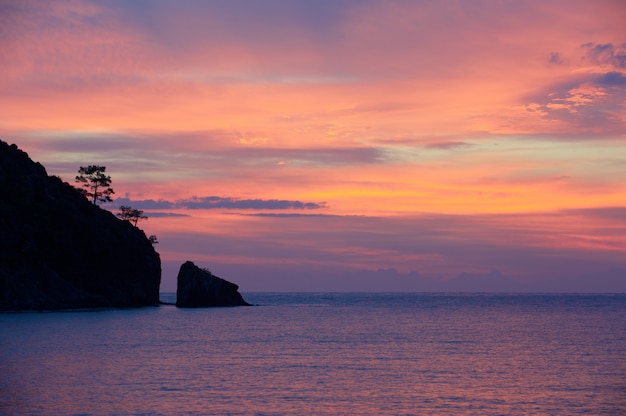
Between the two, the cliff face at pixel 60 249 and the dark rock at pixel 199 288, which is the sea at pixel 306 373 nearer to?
the cliff face at pixel 60 249

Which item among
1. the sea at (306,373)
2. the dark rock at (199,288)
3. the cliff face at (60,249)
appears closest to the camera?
the sea at (306,373)

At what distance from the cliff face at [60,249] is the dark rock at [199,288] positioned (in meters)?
7.99

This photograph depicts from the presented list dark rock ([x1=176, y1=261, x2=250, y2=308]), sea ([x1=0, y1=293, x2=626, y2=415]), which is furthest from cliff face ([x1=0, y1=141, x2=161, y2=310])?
sea ([x1=0, y1=293, x2=626, y2=415])

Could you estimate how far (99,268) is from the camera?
15600 cm

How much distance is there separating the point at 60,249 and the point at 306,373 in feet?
351

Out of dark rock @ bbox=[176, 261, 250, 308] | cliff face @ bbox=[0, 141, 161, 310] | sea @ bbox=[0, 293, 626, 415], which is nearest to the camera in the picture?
sea @ bbox=[0, 293, 626, 415]

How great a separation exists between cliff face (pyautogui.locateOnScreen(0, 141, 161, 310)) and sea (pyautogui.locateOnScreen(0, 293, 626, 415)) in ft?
129

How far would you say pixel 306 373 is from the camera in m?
55.9

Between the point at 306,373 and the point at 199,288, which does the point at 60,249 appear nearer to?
the point at 199,288

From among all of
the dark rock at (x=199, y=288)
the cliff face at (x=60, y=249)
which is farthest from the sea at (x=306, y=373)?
the dark rock at (x=199, y=288)

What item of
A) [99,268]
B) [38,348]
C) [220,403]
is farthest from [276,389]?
[99,268]

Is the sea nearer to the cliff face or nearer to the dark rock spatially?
the cliff face

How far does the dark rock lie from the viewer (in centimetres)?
17488

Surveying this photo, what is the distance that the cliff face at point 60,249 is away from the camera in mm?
136625
